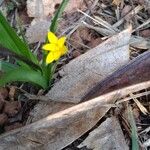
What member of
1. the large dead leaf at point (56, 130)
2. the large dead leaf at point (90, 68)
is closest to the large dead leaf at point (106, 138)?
the large dead leaf at point (56, 130)

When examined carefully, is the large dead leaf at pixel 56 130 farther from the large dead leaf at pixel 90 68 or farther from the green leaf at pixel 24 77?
the green leaf at pixel 24 77

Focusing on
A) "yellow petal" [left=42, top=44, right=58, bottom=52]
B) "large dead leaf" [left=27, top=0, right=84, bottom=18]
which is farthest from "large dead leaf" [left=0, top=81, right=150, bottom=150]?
"large dead leaf" [left=27, top=0, right=84, bottom=18]

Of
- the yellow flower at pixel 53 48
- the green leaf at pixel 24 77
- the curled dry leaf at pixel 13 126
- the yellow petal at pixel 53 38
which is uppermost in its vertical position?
the yellow petal at pixel 53 38

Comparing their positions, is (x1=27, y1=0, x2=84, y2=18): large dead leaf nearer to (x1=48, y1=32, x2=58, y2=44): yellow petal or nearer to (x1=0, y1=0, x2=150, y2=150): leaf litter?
(x1=0, y1=0, x2=150, y2=150): leaf litter

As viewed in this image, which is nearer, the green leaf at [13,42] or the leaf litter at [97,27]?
the green leaf at [13,42]

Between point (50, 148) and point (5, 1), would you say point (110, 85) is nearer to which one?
point (50, 148)

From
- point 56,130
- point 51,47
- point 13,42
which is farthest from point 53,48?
point 56,130
